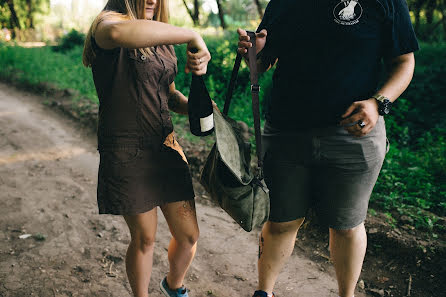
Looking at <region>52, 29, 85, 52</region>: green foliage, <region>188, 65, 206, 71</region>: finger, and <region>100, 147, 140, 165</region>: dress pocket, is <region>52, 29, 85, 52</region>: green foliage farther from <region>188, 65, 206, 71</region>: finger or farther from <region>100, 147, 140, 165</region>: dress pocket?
<region>188, 65, 206, 71</region>: finger

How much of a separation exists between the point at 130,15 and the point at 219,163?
2.69ft

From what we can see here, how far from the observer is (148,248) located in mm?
2020

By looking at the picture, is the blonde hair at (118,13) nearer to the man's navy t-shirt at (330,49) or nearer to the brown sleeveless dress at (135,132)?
the brown sleeveless dress at (135,132)

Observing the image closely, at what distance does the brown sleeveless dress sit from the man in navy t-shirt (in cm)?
52

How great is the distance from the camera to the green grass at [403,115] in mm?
3768

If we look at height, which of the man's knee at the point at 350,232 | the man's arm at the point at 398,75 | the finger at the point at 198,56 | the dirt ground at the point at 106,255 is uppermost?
the finger at the point at 198,56

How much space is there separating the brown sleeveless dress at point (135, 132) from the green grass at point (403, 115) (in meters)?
2.63

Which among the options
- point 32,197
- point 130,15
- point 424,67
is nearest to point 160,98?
point 130,15

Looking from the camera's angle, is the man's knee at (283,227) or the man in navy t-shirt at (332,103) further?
the man's knee at (283,227)

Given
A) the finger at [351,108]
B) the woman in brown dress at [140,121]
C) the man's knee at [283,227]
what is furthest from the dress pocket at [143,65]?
the man's knee at [283,227]

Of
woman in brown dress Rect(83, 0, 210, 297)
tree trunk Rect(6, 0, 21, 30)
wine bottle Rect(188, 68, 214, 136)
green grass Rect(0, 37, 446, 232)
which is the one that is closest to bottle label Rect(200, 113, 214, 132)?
wine bottle Rect(188, 68, 214, 136)

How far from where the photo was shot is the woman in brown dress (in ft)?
5.14

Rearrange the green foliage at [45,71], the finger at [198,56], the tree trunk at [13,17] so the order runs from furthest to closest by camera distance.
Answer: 1. the tree trunk at [13,17]
2. the green foliage at [45,71]
3. the finger at [198,56]

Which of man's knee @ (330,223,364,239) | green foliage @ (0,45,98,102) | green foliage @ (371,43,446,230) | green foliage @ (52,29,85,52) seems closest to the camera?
man's knee @ (330,223,364,239)
